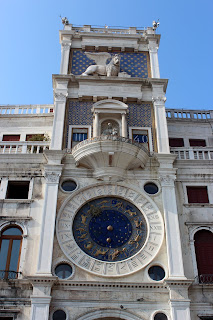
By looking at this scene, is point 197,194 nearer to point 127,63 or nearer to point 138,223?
point 138,223

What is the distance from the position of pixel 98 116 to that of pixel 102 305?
9.27 m

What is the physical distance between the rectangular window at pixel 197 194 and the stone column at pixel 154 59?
7.15 metres

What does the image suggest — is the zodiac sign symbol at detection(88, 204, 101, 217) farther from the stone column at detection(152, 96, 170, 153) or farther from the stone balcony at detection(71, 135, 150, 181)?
the stone column at detection(152, 96, 170, 153)

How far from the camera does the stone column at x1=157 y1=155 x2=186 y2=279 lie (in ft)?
50.5

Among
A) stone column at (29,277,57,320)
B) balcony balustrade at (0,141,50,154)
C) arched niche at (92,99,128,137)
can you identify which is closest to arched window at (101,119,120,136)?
arched niche at (92,99,128,137)

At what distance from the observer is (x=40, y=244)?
1571 cm

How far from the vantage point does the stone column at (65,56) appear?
71.7 ft

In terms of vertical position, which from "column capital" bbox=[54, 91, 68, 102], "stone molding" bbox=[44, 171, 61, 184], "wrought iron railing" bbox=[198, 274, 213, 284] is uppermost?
"column capital" bbox=[54, 91, 68, 102]

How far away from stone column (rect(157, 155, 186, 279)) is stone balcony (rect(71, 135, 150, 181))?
1044 mm

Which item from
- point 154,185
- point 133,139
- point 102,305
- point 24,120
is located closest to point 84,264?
point 102,305

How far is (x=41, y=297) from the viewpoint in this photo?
47.3 ft

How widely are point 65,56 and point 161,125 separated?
7.19 meters

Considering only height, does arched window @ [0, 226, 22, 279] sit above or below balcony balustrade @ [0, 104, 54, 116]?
below

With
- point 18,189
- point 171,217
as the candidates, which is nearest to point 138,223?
point 171,217
